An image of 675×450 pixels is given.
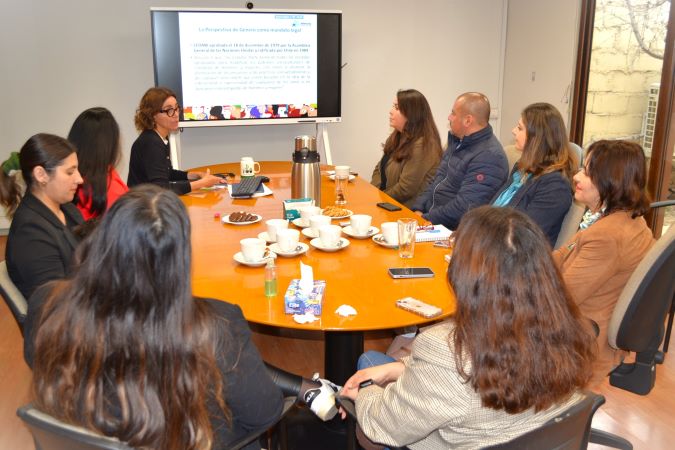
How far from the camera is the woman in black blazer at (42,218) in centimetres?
191

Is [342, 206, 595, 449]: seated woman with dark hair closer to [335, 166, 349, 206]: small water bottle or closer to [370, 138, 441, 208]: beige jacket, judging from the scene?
[335, 166, 349, 206]: small water bottle

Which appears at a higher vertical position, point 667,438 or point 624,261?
point 624,261

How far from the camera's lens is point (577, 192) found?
2230 mm

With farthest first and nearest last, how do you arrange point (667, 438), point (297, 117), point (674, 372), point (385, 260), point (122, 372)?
point (297, 117) → point (674, 372) → point (667, 438) → point (385, 260) → point (122, 372)

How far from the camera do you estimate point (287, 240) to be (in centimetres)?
219

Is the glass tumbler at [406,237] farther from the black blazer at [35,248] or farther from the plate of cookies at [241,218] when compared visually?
the black blazer at [35,248]

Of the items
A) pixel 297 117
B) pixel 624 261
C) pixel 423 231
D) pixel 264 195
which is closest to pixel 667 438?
pixel 624 261

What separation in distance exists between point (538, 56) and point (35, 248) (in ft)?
14.8

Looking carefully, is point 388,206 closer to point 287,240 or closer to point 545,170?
point 545,170

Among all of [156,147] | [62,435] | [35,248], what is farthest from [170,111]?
[62,435]

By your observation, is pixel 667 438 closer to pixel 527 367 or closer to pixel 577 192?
pixel 577 192

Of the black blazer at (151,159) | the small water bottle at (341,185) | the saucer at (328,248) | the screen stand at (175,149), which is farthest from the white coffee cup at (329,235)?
the screen stand at (175,149)

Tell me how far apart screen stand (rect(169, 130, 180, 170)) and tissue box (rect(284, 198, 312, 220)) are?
2.32m

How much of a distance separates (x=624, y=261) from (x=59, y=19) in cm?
454
